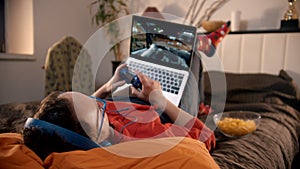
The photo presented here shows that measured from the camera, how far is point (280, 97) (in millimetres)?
1583

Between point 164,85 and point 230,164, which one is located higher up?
point 164,85

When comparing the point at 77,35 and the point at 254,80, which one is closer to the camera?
the point at 254,80

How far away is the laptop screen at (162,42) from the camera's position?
2.89 feet

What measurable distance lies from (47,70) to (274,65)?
1.60m

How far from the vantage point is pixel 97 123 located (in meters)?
0.58

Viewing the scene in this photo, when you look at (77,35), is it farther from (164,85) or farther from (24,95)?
(164,85)

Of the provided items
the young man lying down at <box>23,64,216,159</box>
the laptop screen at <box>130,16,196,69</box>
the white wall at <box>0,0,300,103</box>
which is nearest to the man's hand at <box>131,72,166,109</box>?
the young man lying down at <box>23,64,216,159</box>

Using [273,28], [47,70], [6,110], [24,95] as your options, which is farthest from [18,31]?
[273,28]

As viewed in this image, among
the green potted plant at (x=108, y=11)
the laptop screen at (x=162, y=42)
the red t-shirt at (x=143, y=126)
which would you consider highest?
the green potted plant at (x=108, y=11)

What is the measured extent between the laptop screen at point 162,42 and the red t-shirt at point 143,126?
21cm

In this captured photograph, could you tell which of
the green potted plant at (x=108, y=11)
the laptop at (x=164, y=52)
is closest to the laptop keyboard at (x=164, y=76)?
the laptop at (x=164, y=52)

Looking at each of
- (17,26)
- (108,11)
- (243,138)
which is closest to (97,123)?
(243,138)

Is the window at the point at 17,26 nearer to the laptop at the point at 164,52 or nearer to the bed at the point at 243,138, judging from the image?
the bed at the point at 243,138

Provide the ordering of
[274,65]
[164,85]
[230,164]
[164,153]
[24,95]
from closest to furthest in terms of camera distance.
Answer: [164,153] → [230,164] → [164,85] → [274,65] → [24,95]
